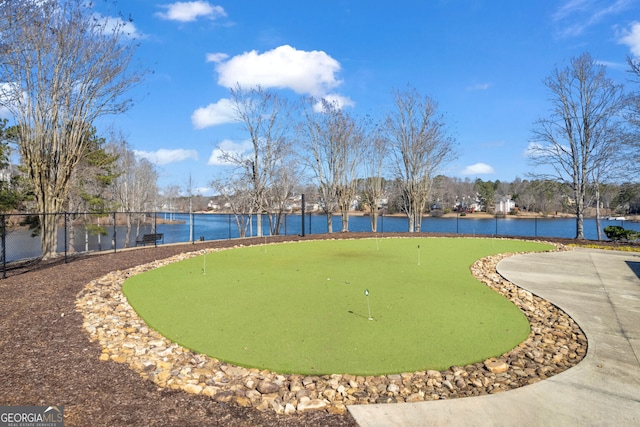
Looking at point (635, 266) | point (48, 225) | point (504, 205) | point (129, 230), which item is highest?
point (504, 205)

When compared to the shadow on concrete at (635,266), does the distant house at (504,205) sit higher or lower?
higher

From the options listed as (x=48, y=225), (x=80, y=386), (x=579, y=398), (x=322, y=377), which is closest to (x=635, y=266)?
(x=579, y=398)

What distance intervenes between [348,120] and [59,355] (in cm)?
2588

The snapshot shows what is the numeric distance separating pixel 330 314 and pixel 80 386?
3609 millimetres

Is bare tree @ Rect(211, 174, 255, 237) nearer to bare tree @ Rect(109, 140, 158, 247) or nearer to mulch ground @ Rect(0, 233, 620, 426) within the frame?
bare tree @ Rect(109, 140, 158, 247)

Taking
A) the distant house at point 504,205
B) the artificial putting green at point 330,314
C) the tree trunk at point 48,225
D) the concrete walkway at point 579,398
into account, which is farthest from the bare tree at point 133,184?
the distant house at point 504,205

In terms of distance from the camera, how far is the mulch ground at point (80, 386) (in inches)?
125

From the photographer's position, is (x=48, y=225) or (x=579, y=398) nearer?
(x=579, y=398)

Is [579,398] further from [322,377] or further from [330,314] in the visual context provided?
[330,314]

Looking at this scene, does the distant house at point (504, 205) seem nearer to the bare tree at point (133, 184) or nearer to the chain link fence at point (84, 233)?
the chain link fence at point (84, 233)

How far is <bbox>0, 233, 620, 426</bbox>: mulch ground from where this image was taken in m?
3.18

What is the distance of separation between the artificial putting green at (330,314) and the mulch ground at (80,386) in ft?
2.79

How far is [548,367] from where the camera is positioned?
419 centimetres

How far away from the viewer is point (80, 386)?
12.2 ft
